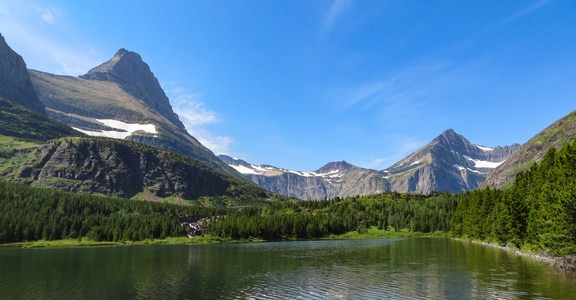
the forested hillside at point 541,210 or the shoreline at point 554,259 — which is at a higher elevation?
the forested hillside at point 541,210

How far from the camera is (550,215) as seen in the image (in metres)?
75.2

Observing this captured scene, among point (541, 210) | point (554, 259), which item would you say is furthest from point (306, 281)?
point (541, 210)

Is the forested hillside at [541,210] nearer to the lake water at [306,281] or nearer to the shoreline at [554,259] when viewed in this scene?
the shoreline at [554,259]

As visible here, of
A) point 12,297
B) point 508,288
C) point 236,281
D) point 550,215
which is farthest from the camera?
point 550,215

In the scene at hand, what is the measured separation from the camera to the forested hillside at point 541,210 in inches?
2714

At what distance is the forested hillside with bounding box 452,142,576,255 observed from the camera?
2714 inches

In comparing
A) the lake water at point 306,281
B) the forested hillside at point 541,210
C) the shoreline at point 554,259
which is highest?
the forested hillside at point 541,210

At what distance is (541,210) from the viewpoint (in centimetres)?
8306

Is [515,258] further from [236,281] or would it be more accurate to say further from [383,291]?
[236,281]

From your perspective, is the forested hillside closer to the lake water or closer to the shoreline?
the shoreline

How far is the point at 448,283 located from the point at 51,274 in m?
80.3

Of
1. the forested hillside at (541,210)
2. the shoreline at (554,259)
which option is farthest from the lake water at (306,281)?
the forested hillside at (541,210)

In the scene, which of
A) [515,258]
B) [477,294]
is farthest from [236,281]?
[515,258]

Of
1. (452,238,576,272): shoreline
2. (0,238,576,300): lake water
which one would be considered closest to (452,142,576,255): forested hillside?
(452,238,576,272): shoreline
